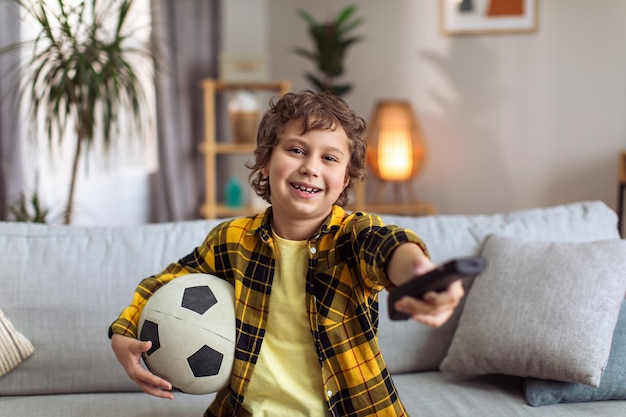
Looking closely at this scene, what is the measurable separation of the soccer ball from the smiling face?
0.23 metres

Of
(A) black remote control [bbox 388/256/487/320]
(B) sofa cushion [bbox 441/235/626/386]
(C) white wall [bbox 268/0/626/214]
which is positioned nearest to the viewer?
(A) black remote control [bbox 388/256/487/320]

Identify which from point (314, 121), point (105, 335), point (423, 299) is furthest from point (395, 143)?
point (423, 299)

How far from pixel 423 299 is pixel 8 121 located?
2.57m

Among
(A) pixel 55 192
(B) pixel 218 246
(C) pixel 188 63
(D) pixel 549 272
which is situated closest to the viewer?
(B) pixel 218 246

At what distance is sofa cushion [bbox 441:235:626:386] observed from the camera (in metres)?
1.72

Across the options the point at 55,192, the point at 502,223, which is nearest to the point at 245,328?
the point at 502,223

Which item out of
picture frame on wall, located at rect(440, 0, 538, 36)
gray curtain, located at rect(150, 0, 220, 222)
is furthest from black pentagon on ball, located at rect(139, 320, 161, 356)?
picture frame on wall, located at rect(440, 0, 538, 36)

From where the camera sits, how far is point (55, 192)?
3.57 m

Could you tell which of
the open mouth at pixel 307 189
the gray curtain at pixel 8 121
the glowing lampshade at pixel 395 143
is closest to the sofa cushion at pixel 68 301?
the open mouth at pixel 307 189

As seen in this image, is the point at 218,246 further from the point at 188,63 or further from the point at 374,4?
the point at 374,4

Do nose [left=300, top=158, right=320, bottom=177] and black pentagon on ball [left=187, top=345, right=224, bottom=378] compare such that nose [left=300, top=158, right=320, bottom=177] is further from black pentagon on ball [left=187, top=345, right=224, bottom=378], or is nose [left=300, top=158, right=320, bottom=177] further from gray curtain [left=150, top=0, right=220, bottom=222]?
gray curtain [left=150, top=0, right=220, bottom=222]

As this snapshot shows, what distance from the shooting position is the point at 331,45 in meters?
4.36

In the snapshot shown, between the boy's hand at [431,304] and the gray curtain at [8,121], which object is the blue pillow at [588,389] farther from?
the gray curtain at [8,121]

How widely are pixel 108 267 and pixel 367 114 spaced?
10.2 feet
